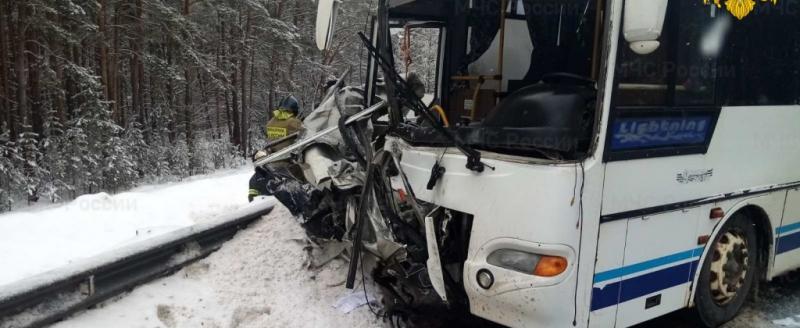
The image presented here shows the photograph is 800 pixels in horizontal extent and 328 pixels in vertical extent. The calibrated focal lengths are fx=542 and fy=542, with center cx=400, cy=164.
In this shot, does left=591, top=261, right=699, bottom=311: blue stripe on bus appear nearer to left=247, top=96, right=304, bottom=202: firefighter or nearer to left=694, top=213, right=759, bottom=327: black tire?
left=694, top=213, right=759, bottom=327: black tire

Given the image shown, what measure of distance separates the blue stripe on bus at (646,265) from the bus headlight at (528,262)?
35cm

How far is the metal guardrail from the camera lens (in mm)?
3374

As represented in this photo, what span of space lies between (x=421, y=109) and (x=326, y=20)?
4.44 ft

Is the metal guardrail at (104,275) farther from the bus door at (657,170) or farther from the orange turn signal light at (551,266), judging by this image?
the bus door at (657,170)

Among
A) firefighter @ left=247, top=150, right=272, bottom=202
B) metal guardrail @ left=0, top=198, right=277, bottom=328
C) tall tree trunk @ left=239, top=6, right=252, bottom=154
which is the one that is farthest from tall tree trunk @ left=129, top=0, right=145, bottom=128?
metal guardrail @ left=0, top=198, right=277, bottom=328

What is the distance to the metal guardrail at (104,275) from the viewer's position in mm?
3374

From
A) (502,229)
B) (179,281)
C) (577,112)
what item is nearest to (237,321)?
(179,281)

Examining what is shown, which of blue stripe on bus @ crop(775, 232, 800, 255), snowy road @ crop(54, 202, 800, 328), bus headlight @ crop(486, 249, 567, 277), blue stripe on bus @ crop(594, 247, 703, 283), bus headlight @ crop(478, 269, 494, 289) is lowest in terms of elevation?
snowy road @ crop(54, 202, 800, 328)

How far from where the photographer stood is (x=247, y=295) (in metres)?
4.40

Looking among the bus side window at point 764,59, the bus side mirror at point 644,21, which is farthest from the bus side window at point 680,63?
the bus side mirror at point 644,21

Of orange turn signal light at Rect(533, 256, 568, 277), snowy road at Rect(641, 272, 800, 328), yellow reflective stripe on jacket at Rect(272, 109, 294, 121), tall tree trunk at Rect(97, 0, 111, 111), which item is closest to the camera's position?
orange turn signal light at Rect(533, 256, 568, 277)

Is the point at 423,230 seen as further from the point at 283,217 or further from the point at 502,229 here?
the point at 283,217

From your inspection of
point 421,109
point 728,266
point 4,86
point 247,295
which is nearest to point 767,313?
point 728,266

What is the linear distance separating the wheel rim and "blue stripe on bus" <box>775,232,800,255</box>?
0.45 meters
